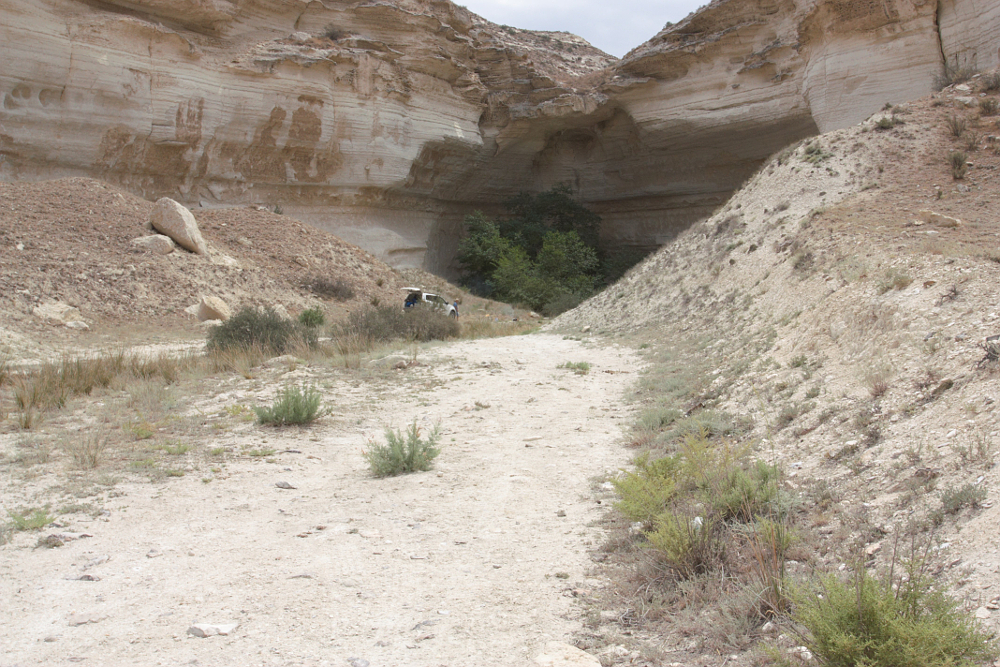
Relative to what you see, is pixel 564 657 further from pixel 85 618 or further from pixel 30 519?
Answer: pixel 30 519

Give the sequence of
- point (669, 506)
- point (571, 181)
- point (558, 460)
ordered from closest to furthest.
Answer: point (669, 506) < point (558, 460) < point (571, 181)

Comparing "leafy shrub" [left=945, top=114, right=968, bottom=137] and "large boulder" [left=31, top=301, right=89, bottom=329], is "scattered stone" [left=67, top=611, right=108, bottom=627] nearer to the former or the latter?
"large boulder" [left=31, top=301, right=89, bottom=329]

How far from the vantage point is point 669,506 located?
14.2 feet

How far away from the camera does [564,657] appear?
9.75 ft

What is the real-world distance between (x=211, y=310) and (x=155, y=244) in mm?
3381

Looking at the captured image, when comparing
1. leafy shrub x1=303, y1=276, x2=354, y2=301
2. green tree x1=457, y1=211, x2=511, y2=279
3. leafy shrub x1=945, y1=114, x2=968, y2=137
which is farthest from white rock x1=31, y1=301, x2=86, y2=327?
leafy shrub x1=945, y1=114, x2=968, y2=137

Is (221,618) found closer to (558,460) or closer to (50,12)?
(558,460)

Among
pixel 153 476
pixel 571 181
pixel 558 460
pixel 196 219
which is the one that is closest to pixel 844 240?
pixel 558 460

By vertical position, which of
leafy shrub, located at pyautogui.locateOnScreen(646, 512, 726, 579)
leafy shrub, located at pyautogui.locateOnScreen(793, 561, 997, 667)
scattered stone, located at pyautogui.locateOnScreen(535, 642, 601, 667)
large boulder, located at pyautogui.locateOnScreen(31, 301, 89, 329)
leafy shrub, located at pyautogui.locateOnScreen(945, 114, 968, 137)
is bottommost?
large boulder, located at pyautogui.locateOnScreen(31, 301, 89, 329)

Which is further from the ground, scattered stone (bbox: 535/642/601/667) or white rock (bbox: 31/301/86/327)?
scattered stone (bbox: 535/642/601/667)

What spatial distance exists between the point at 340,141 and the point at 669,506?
25.2 m

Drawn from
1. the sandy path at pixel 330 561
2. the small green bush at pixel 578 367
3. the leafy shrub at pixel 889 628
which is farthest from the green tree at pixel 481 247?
the leafy shrub at pixel 889 628

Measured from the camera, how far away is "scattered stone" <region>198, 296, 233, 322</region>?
17781mm

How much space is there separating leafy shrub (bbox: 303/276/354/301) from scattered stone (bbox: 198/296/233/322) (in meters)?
4.45
